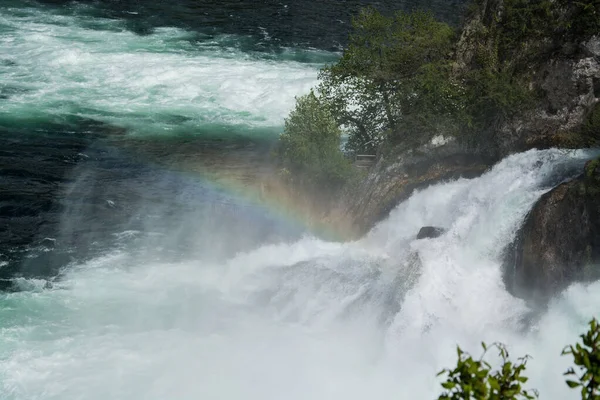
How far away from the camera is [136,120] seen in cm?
4159

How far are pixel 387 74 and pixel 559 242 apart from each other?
1219cm

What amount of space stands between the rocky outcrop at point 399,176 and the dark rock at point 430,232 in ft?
9.16

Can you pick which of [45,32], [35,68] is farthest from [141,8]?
[35,68]

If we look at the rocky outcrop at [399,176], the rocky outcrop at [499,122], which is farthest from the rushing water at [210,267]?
the rocky outcrop at [499,122]

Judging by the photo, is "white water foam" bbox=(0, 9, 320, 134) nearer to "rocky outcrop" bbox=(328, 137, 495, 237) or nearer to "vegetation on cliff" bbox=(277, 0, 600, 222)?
"vegetation on cliff" bbox=(277, 0, 600, 222)

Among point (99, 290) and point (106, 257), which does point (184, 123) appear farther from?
point (99, 290)

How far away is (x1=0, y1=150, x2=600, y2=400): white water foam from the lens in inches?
894

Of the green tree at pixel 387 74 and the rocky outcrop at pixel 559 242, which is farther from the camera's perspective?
the green tree at pixel 387 74

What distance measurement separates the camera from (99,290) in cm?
2772

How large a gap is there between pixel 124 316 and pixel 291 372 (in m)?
6.43

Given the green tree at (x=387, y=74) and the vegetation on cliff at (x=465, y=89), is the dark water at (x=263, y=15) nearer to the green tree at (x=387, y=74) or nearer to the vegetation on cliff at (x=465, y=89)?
the green tree at (x=387, y=74)

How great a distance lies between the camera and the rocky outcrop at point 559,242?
2202cm

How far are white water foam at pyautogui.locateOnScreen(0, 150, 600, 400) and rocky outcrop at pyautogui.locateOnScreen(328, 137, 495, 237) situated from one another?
809mm

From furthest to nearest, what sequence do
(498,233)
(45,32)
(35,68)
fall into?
1. (45,32)
2. (35,68)
3. (498,233)
